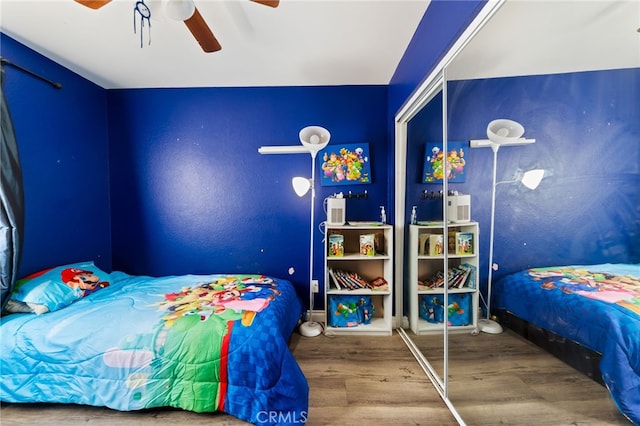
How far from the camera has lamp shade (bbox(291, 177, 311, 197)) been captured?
8.18 feet

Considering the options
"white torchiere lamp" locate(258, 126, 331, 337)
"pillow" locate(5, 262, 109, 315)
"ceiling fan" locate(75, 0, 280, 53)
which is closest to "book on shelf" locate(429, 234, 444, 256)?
"white torchiere lamp" locate(258, 126, 331, 337)

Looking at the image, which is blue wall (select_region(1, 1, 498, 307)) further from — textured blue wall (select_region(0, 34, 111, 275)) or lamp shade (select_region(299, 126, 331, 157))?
lamp shade (select_region(299, 126, 331, 157))

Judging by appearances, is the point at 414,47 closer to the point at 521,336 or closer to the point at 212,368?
the point at 521,336

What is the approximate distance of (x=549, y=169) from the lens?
81 cm

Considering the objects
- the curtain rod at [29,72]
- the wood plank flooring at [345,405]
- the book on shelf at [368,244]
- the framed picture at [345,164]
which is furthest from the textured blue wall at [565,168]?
the curtain rod at [29,72]

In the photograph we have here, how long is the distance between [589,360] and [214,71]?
3.06 metres

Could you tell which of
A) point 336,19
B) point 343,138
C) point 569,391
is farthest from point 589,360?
point 343,138

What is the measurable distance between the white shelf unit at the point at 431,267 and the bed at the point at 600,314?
0.34 metres

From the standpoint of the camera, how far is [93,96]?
2.63 m

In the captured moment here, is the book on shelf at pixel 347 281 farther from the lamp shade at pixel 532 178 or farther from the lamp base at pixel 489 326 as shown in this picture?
the lamp shade at pixel 532 178

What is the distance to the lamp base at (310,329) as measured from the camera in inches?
93.3

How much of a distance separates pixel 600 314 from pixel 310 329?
2.10 meters

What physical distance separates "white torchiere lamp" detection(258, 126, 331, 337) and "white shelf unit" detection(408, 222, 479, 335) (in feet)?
3.13

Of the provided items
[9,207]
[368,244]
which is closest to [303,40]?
[368,244]
